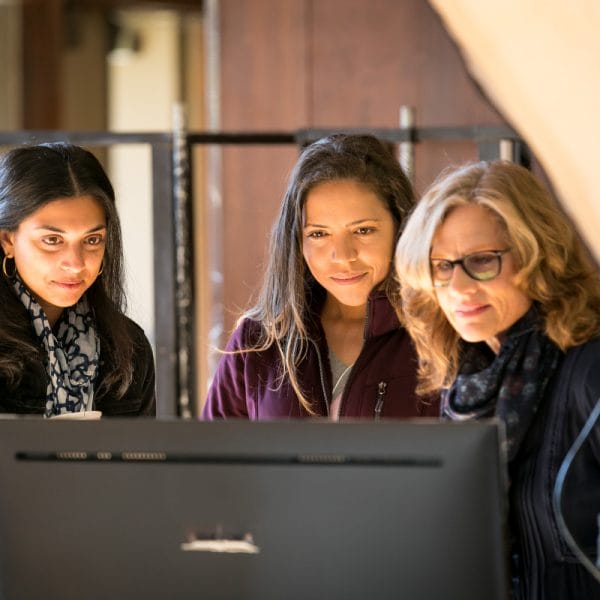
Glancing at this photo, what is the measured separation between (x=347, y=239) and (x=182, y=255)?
1687 mm

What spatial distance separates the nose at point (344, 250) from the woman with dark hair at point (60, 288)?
0.41 m

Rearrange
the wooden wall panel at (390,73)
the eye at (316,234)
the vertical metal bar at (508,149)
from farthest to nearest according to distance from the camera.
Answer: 1. the wooden wall panel at (390,73)
2. the vertical metal bar at (508,149)
3. the eye at (316,234)

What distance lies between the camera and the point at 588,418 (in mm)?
1526

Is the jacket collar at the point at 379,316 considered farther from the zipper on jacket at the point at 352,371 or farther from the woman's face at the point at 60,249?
the woman's face at the point at 60,249

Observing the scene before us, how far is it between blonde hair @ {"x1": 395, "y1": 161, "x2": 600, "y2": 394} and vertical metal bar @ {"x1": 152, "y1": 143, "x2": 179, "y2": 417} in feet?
6.54

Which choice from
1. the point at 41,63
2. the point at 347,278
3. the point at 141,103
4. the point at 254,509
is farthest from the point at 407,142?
the point at 141,103

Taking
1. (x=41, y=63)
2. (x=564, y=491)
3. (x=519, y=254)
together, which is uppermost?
(x=41, y=63)

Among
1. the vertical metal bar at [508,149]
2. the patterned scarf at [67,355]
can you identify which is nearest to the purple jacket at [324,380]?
the patterned scarf at [67,355]

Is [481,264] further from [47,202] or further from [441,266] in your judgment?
[47,202]

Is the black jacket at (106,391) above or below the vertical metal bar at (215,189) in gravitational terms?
below

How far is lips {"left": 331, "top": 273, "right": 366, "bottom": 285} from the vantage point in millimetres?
2045

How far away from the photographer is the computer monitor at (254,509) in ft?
3.90

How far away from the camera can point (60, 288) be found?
2.00m

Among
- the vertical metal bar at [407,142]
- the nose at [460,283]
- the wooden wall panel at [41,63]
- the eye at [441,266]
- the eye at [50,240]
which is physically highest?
the wooden wall panel at [41,63]
